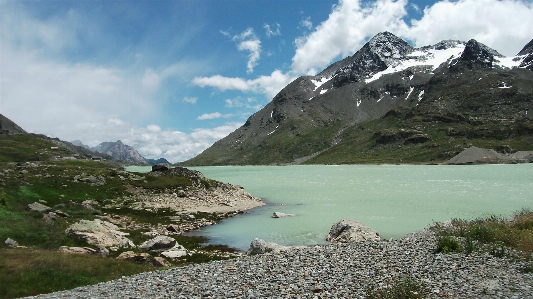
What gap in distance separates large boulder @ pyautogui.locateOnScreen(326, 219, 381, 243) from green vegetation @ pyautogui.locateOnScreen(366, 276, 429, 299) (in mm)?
16344

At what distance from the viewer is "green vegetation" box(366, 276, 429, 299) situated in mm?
12625

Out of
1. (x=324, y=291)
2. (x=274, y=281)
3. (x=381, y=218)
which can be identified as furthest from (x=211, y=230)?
(x=324, y=291)

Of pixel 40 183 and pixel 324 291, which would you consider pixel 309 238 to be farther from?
pixel 40 183

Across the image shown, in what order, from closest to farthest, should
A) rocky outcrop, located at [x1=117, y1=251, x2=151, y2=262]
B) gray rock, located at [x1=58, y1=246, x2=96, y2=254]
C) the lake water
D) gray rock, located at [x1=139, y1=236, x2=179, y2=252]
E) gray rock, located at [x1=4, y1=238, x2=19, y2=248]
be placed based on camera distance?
gray rock, located at [x1=4, y1=238, x2=19, y2=248], gray rock, located at [x1=58, y1=246, x2=96, y2=254], rocky outcrop, located at [x1=117, y1=251, x2=151, y2=262], gray rock, located at [x1=139, y1=236, x2=179, y2=252], the lake water

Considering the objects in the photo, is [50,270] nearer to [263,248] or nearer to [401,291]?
[263,248]

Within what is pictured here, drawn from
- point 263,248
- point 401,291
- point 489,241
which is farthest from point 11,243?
point 489,241

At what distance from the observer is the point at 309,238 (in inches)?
1421

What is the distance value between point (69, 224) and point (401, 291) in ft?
97.5

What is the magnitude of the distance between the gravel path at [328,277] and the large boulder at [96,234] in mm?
10565

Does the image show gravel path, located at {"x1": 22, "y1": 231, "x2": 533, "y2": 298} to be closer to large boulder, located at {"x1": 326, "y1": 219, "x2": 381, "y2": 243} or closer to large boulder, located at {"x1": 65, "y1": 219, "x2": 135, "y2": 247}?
large boulder, located at {"x1": 326, "y1": 219, "x2": 381, "y2": 243}

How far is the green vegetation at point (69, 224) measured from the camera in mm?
18734

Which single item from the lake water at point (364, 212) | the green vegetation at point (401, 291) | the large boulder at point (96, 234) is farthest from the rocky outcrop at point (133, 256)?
the green vegetation at point (401, 291)

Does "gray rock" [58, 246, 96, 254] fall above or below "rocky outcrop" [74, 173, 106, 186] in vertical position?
below

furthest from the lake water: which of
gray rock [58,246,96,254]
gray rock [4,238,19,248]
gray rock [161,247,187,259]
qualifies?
gray rock [4,238,19,248]
